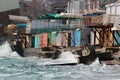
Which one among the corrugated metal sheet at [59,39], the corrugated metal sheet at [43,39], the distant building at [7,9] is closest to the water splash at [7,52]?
the corrugated metal sheet at [43,39]

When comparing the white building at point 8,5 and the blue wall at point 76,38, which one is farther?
the white building at point 8,5

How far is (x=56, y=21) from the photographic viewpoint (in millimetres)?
61812

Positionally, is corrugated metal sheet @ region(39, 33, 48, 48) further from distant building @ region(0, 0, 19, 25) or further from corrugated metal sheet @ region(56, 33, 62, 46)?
distant building @ region(0, 0, 19, 25)

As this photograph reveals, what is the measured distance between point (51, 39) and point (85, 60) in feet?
75.6

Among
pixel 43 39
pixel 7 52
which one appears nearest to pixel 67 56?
pixel 43 39

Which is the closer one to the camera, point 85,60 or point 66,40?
point 85,60

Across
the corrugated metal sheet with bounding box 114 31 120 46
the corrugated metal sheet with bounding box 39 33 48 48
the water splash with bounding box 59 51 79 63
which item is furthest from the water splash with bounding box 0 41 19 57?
the corrugated metal sheet with bounding box 114 31 120 46

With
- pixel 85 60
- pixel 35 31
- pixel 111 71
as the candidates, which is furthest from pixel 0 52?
pixel 111 71

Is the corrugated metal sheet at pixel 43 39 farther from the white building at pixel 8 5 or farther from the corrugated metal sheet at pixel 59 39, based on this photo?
the white building at pixel 8 5

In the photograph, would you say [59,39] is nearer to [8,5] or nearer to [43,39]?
[43,39]

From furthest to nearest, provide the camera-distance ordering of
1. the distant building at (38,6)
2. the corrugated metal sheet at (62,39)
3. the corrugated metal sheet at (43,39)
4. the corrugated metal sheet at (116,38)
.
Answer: the distant building at (38,6)
the corrugated metal sheet at (43,39)
the corrugated metal sheet at (62,39)
the corrugated metal sheet at (116,38)

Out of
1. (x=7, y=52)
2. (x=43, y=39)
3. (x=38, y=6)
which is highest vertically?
(x=38, y=6)

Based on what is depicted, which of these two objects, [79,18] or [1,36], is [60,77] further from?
[1,36]

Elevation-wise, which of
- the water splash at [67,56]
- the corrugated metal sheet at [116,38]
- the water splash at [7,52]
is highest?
the corrugated metal sheet at [116,38]
